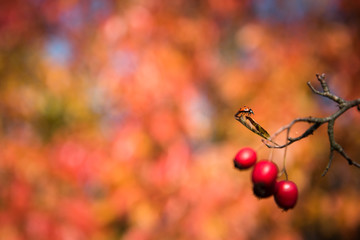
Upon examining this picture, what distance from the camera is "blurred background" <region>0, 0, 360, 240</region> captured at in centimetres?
249

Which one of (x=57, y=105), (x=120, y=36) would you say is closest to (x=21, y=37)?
(x=57, y=105)

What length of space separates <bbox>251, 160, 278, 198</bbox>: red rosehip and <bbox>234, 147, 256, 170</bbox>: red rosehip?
24mm

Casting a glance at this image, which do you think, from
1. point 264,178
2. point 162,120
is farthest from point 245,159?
point 162,120

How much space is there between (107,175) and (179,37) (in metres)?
1.43

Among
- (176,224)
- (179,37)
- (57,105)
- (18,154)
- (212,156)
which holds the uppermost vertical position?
(57,105)

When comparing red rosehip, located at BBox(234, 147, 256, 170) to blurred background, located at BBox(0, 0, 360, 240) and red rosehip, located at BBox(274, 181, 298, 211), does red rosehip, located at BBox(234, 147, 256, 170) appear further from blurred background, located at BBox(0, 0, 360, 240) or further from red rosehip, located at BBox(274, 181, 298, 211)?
blurred background, located at BBox(0, 0, 360, 240)

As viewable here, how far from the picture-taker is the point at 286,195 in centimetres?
70

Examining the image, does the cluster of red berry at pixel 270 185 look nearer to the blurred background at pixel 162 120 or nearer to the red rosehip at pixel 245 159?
the red rosehip at pixel 245 159

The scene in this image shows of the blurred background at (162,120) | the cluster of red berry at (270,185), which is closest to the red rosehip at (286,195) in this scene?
the cluster of red berry at (270,185)

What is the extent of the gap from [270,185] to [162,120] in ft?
7.06

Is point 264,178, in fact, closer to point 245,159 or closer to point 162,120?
point 245,159

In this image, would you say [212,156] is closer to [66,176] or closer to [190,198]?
[190,198]

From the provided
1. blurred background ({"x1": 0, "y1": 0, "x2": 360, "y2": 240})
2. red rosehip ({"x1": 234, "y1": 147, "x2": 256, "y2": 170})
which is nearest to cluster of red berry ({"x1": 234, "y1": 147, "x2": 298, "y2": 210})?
red rosehip ({"x1": 234, "y1": 147, "x2": 256, "y2": 170})

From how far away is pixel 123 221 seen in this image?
9.30ft
